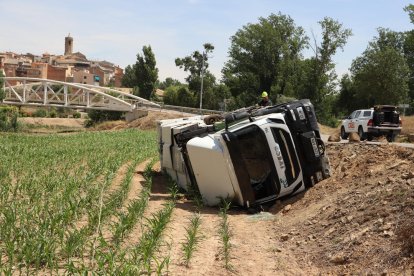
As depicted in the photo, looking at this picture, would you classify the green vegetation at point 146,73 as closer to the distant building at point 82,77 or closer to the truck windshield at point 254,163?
the distant building at point 82,77

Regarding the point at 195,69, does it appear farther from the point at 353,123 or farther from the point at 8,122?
the point at 353,123

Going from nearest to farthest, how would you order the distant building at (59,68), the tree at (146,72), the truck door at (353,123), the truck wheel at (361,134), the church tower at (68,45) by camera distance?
the truck wheel at (361,134) → the truck door at (353,123) → the tree at (146,72) → the distant building at (59,68) → the church tower at (68,45)

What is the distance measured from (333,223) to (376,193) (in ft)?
3.33

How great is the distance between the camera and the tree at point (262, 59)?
73.6m

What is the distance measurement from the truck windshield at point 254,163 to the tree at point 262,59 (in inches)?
2407

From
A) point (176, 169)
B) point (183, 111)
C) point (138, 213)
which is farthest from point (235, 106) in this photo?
point (138, 213)

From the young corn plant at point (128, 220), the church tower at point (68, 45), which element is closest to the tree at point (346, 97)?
the young corn plant at point (128, 220)

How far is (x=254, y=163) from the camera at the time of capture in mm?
11383

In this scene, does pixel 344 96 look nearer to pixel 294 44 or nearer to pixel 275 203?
pixel 294 44

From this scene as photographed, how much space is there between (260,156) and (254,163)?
0.67 feet

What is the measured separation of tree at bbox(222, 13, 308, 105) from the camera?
7362 cm

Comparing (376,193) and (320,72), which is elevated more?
(320,72)

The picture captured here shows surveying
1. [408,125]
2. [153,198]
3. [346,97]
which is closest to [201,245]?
[153,198]

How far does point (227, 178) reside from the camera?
11172 millimetres
